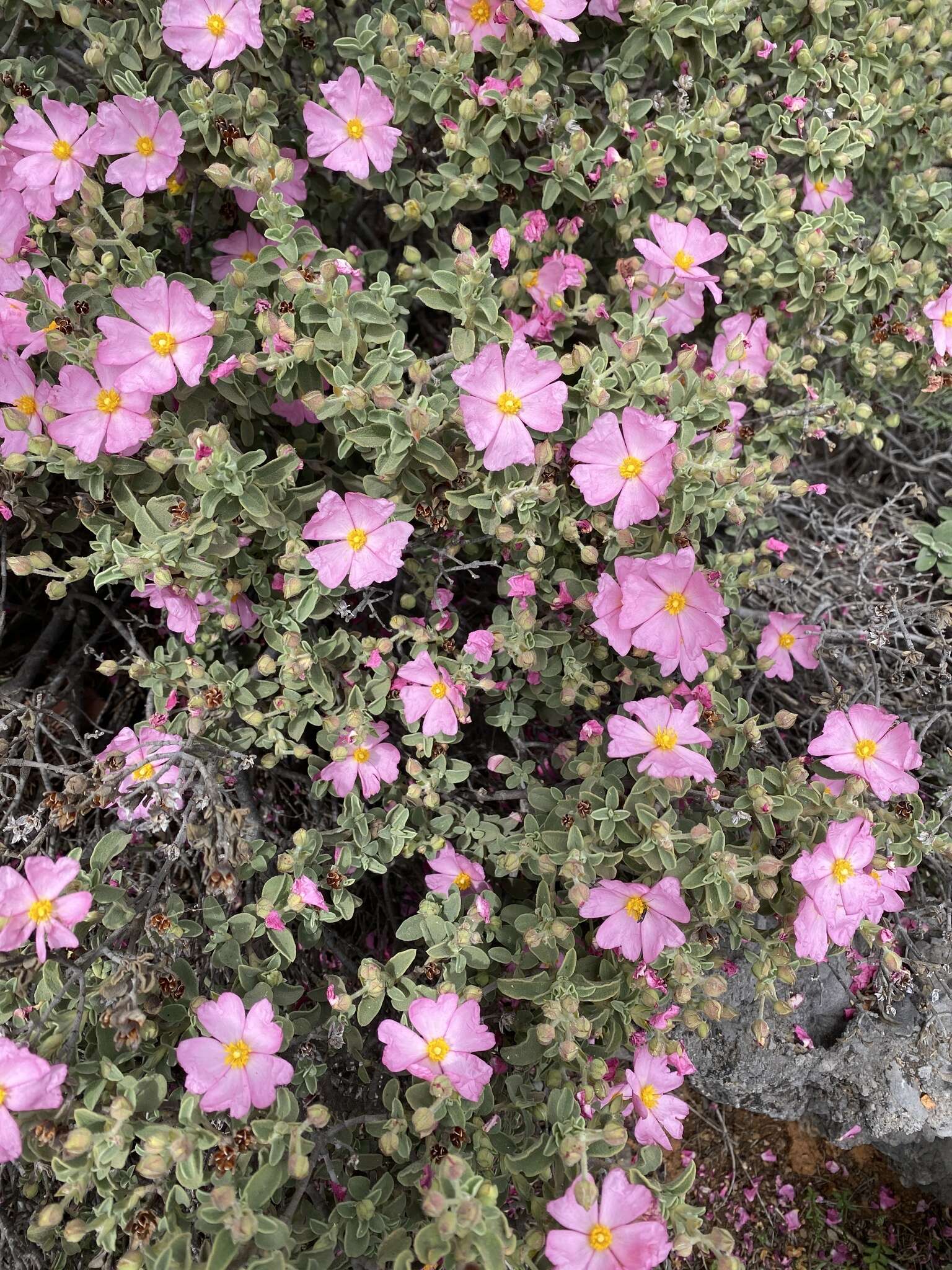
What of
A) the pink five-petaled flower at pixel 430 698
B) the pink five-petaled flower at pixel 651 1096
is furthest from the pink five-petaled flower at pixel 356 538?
the pink five-petaled flower at pixel 651 1096

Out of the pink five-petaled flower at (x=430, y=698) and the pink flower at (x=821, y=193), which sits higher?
the pink flower at (x=821, y=193)

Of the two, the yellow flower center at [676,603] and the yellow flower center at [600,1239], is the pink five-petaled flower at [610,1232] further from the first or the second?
the yellow flower center at [676,603]

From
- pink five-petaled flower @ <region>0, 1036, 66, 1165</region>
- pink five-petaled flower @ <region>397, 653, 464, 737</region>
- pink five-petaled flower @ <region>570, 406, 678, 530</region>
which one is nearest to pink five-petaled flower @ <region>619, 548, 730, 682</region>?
pink five-petaled flower @ <region>570, 406, 678, 530</region>

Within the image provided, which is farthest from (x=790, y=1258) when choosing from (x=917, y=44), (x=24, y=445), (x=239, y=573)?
(x=917, y=44)

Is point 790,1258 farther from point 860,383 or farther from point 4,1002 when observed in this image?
point 860,383

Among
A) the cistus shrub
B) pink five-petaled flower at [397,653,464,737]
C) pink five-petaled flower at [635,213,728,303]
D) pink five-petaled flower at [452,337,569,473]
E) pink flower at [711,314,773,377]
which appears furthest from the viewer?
pink flower at [711,314,773,377]

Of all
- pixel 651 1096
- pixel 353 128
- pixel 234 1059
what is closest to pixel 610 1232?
pixel 651 1096

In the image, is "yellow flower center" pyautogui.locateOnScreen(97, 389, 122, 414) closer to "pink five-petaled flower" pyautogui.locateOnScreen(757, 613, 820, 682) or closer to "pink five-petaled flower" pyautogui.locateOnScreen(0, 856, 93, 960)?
"pink five-petaled flower" pyautogui.locateOnScreen(0, 856, 93, 960)

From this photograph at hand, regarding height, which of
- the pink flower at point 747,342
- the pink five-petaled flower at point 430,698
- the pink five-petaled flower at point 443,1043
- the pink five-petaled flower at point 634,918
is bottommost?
the pink five-petaled flower at point 443,1043
